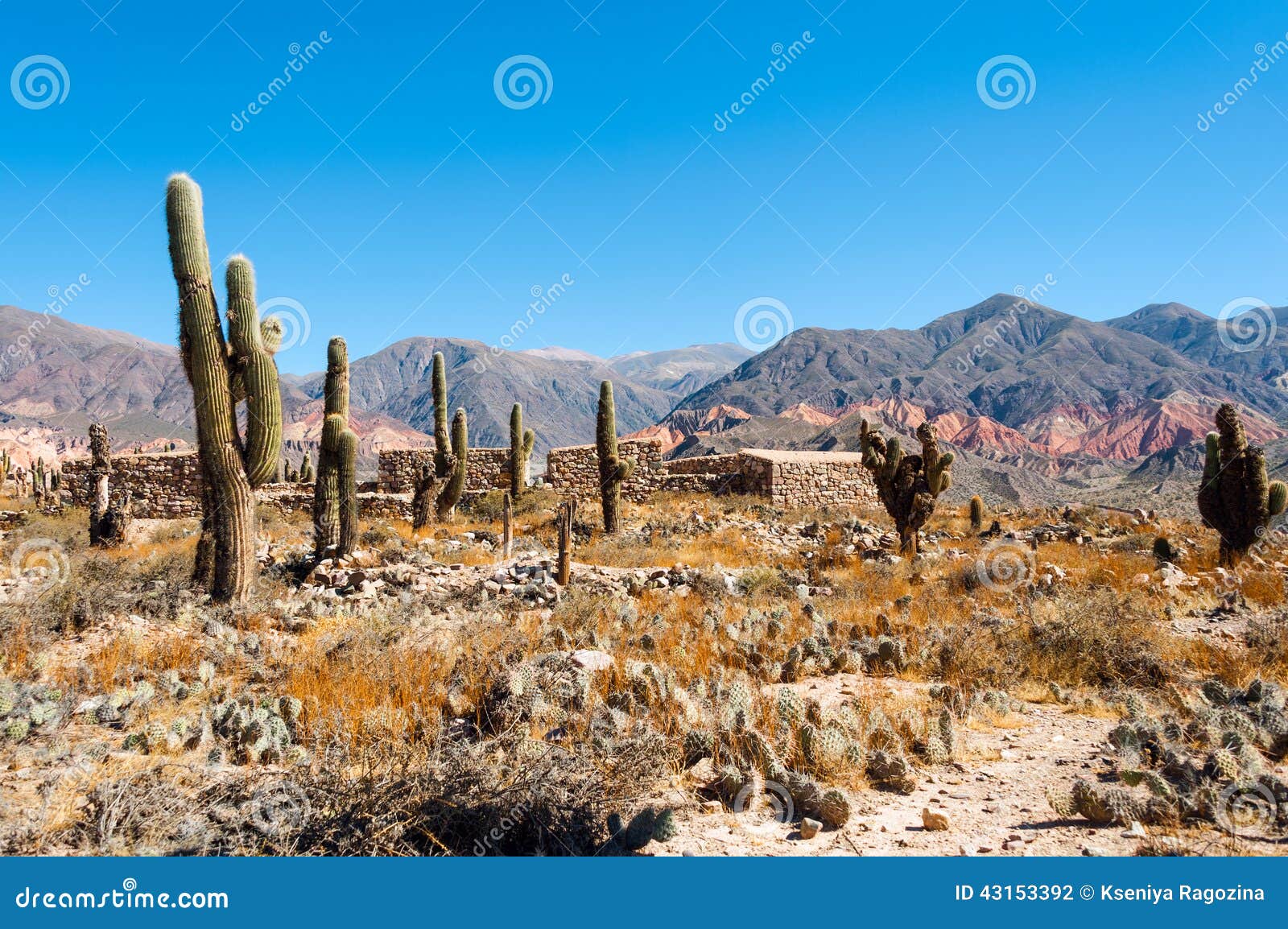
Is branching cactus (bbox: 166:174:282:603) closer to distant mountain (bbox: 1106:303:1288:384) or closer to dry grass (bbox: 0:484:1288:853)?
dry grass (bbox: 0:484:1288:853)

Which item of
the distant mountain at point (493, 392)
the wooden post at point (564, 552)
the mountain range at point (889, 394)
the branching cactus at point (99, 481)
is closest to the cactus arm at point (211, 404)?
the wooden post at point (564, 552)

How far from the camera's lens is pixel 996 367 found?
89312 millimetres

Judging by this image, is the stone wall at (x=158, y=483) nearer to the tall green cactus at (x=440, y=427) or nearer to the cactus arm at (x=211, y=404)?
the tall green cactus at (x=440, y=427)

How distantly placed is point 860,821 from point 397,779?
243 centimetres

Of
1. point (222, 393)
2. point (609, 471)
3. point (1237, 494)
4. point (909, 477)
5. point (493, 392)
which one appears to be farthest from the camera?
point (493, 392)

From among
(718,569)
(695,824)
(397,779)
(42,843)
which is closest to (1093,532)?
(718,569)

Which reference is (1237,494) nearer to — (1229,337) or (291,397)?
(1229,337)

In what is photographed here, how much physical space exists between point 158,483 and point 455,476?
1038 centimetres

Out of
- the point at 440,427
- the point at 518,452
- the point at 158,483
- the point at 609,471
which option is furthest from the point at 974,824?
the point at 158,483

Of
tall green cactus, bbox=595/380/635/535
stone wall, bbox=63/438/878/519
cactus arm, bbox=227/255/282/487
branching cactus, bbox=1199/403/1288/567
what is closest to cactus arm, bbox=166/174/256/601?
cactus arm, bbox=227/255/282/487

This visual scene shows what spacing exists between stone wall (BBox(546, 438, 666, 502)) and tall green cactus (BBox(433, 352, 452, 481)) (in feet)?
14.4

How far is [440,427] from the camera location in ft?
60.7

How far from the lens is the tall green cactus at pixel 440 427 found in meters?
17.9

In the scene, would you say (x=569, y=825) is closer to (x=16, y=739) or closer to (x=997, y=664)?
(x=16, y=739)
